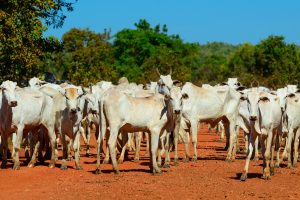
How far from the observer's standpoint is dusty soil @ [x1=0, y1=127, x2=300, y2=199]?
555 inches

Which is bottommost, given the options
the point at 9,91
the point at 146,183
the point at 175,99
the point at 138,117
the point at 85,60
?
the point at 146,183

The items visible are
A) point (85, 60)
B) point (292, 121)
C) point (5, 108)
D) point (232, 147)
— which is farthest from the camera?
point (85, 60)

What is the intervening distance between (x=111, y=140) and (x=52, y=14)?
508 inches

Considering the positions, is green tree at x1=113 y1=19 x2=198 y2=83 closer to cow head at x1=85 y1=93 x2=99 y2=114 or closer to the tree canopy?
the tree canopy

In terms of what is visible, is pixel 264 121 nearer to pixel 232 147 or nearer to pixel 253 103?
pixel 253 103

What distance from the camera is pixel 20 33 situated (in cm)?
2550

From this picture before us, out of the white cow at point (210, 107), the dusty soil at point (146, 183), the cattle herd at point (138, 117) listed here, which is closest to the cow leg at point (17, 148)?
the cattle herd at point (138, 117)

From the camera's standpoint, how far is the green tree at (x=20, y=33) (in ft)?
82.2

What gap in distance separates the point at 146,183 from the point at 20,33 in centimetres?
1149

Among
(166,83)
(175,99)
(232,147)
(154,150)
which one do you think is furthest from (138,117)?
(232,147)

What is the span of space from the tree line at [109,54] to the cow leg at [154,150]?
7.87 feet

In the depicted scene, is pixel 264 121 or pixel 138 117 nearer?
pixel 264 121

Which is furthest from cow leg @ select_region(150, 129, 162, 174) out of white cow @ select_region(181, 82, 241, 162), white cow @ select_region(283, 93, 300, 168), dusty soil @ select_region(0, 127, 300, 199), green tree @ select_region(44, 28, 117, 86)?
green tree @ select_region(44, 28, 117, 86)

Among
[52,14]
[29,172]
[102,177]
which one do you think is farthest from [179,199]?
[52,14]
